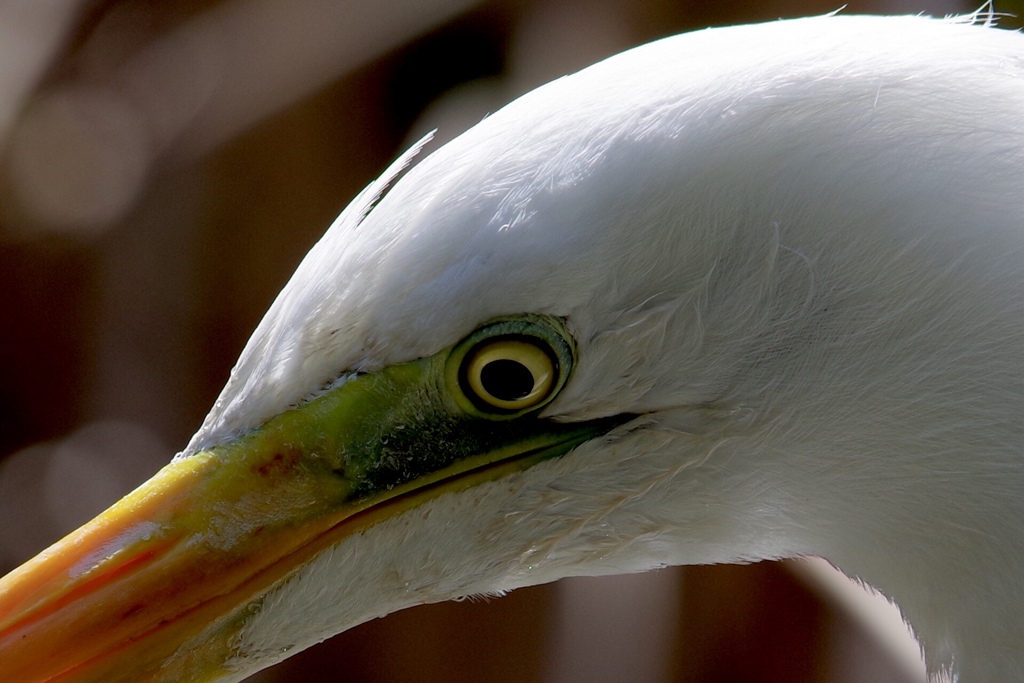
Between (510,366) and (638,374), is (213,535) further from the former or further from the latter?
(638,374)

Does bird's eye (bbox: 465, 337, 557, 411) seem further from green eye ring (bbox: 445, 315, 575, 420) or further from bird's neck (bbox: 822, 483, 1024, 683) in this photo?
bird's neck (bbox: 822, 483, 1024, 683)

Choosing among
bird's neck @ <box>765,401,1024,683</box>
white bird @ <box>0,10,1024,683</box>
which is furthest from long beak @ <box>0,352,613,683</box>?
bird's neck @ <box>765,401,1024,683</box>

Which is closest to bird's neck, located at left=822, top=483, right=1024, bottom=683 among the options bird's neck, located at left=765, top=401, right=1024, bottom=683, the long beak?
bird's neck, located at left=765, top=401, right=1024, bottom=683

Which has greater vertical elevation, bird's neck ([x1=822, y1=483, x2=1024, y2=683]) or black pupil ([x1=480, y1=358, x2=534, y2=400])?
black pupil ([x1=480, y1=358, x2=534, y2=400])

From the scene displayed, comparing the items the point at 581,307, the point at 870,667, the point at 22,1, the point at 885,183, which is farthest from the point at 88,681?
the point at 22,1

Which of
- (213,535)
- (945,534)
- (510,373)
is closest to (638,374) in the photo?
(510,373)

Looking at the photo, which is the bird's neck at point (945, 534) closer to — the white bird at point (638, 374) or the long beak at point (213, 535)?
the white bird at point (638, 374)
